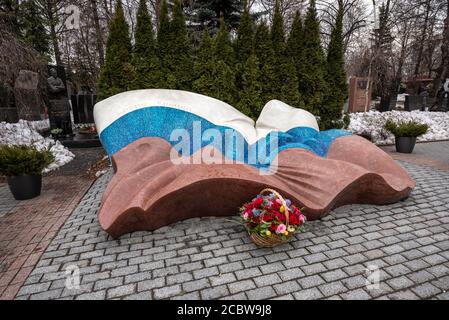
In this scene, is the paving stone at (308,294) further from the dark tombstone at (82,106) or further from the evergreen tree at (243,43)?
the dark tombstone at (82,106)

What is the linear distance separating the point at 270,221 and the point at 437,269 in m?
1.65

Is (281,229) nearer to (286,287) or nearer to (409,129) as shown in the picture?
(286,287)

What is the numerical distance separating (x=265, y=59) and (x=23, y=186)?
5.96 m

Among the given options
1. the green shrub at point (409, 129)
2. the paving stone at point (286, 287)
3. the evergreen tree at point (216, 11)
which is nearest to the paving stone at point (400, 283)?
the paving stone at point (286, 287)

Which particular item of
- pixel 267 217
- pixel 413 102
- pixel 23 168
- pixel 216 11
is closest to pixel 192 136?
pixel 267 217

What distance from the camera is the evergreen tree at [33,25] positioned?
46.0 ft

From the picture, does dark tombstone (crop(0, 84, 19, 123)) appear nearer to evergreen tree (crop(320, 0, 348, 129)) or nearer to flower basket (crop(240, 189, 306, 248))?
evergreen tree (crop(320, 0, 348, 129))

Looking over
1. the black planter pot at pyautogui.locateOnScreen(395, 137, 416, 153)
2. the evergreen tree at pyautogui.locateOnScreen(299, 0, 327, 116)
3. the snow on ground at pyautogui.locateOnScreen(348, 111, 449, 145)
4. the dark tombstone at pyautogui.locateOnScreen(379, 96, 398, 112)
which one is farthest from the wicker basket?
the dark tombstone at pyautogui.locateOnScreen(379, 96, 398, 112)

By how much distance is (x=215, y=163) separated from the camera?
3.83 meters

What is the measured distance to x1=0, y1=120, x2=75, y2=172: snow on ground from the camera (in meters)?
7.90

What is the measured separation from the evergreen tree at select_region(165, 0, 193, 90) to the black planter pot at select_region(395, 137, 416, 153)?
6150 mm

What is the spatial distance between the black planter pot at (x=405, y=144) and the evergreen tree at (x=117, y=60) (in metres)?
7.52

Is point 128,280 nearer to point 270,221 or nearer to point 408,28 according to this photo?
point 270,221
